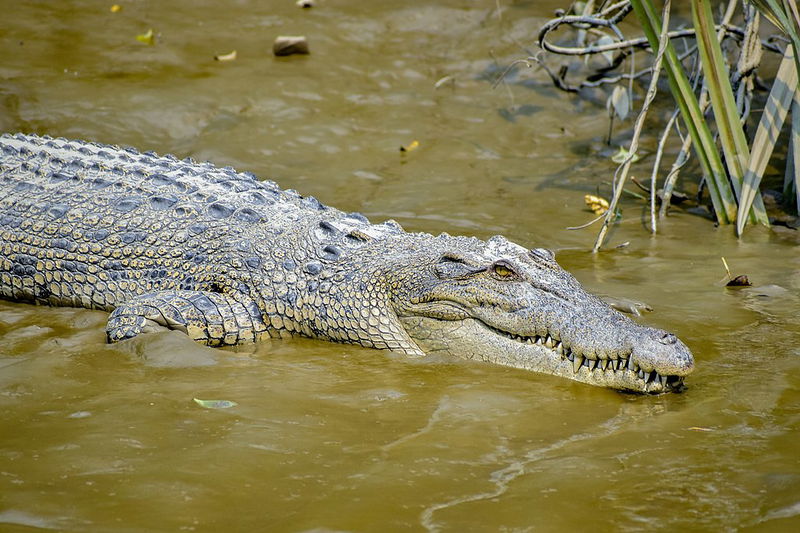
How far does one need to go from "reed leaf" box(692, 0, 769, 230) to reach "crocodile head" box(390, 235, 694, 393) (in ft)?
8.39

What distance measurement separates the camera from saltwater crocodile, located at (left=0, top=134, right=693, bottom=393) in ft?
13.4

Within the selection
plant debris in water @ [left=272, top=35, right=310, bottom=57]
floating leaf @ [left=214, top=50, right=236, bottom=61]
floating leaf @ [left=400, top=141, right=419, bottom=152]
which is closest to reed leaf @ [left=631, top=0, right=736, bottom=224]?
floating leaf @ [left=400, top=141, right=419, bottom=152]

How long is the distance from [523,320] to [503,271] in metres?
0.30

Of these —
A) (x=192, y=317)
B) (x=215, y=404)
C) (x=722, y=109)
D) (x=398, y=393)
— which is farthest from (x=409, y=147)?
(x=215, y=404)

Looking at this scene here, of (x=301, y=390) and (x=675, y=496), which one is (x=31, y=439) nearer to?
(x=301, y=390)

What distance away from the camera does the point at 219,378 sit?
12.9ft

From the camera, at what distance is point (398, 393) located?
3.84 metres

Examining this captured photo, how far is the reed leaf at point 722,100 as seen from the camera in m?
6.04

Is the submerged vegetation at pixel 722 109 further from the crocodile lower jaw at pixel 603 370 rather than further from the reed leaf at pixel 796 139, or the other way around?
the crocodile lower jaw at pixel 603 370

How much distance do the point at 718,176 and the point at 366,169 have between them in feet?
10.1

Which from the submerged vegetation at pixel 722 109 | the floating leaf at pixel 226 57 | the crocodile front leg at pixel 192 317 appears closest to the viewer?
the crocodile front leg at pixel 192 317

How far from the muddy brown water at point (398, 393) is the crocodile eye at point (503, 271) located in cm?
46

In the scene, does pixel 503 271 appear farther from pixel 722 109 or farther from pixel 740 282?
pixel 722 109

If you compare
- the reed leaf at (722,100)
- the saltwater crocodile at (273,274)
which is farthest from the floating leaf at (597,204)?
the saltwater crocodile at (273,274)
